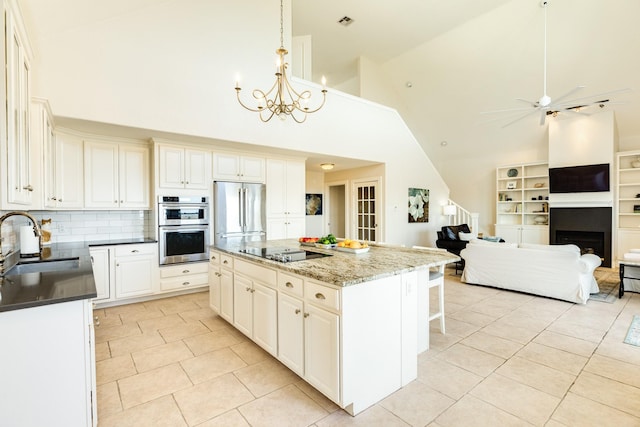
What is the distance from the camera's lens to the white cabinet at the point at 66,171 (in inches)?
146

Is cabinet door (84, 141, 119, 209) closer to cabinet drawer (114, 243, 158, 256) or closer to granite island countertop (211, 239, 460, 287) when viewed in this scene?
cabinet drawer (114, 243, 158, 256)

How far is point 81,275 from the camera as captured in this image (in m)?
1.96

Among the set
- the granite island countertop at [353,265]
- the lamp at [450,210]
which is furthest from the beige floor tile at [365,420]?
the lamp at [450,210]

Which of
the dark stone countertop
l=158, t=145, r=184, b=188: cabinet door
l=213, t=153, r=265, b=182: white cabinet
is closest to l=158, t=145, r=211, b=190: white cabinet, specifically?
l=158, t=145, r=184, b=188: cabinet door

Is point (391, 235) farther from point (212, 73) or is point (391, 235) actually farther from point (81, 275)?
point (81, 275)

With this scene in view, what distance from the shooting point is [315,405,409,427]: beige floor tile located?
6.00 feet

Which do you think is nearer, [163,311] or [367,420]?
[367,420]

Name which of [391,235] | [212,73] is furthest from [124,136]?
[391,235]

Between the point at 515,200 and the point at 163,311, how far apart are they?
871 centimetres

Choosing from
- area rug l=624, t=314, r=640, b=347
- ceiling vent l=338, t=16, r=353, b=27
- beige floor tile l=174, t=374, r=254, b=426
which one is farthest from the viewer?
ceiling vent l=338, t=16, r=353, b=27

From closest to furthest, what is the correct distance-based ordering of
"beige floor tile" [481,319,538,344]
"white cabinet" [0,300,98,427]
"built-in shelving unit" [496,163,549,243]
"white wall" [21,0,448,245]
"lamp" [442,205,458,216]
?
→ 1. "white cabinet" [0,300,98,427]
2. "beige floor tile" [481,319,538,344]
3. "white wall" [21,0,448,245]
4. "built-in shelving unit" [496,163,549,243]
5. "lamp" [442,205,458,216]

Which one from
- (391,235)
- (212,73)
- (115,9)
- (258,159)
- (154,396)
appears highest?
(115,9)

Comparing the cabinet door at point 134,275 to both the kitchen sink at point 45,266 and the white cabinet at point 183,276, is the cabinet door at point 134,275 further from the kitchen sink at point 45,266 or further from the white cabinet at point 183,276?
the kitchen sink at point 45,266

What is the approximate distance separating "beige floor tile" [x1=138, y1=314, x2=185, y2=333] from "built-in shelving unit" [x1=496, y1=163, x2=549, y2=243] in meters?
8.17
